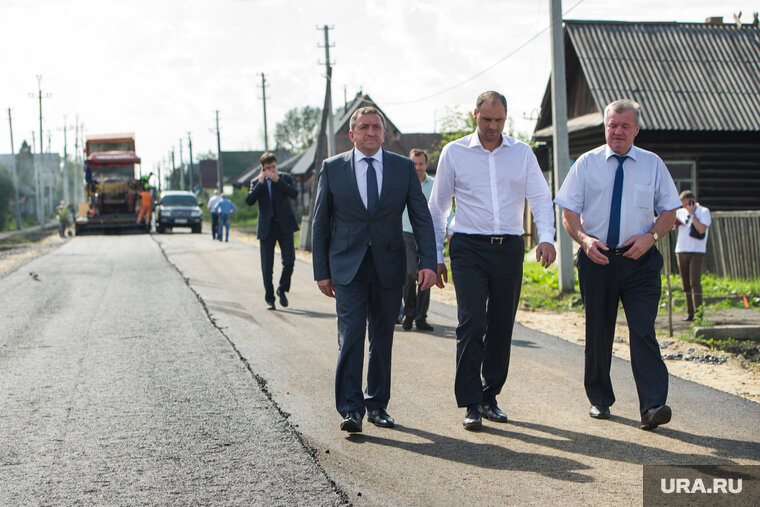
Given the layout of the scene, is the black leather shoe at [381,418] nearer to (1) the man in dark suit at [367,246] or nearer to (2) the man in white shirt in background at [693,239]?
(1) the man in dark suit at [367,246]

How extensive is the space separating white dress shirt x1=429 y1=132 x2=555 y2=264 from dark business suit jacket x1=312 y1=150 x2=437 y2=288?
0.26 m

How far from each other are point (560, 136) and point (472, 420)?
9.92m

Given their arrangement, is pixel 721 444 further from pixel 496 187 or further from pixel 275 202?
pixel 275 202

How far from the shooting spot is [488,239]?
5512 millimetres

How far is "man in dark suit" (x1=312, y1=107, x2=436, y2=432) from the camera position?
5402 mm

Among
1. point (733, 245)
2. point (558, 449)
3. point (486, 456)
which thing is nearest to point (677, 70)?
point (733, 245)

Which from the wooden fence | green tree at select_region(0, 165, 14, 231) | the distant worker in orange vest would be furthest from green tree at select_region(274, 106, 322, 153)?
the wooden fence

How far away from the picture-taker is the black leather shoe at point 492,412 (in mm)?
5562

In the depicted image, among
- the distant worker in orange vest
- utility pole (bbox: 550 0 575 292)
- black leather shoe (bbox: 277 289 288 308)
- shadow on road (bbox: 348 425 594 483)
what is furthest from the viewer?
the distant worker in orange vest

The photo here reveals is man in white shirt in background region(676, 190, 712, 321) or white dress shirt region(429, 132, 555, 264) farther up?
white dress shirt region(429, 132, 555, 264)

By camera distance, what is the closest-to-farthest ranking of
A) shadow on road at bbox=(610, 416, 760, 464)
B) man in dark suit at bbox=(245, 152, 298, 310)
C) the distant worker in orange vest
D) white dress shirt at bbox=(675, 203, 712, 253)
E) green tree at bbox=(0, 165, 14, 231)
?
shadow on road at bbox=(610, 416, 760, 464) → man in dark suit at bbox=(245, 152, 298, 310) → white dress shirt at bbox=(675, 203, 712, 253) → the distant worker in orange vest → green tree at bbox=(0, 165, 14, 231)

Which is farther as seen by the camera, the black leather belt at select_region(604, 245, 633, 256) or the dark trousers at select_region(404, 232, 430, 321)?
the dark trousers at select_region(404, 232, 430, 321)

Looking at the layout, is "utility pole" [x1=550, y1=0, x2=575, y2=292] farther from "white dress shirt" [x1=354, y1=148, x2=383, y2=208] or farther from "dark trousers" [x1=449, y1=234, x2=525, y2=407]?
"white dress shirt" [x1=354, y1=148, x2=383, y2=208]

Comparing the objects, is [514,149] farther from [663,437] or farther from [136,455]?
[136,455]
